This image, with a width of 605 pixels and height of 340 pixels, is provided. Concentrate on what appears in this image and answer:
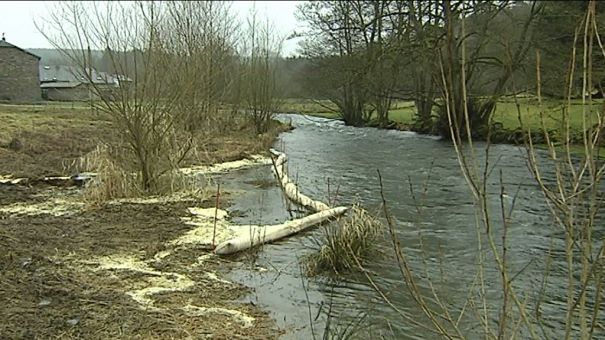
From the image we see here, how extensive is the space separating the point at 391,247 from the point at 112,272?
389 centimetres

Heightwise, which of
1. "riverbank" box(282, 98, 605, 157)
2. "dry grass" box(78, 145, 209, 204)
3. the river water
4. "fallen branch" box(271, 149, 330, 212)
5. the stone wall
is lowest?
the river water

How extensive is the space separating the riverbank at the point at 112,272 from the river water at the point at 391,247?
1.66ft

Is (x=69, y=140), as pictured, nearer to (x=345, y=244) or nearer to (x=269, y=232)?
(x=269, y=232)

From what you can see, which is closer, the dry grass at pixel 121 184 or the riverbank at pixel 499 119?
the dry grass at pixel 121 184

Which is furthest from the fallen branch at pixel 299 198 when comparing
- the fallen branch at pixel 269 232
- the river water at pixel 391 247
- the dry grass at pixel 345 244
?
the dry grass at pixel 345 244

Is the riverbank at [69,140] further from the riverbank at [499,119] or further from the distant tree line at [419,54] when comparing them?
the riverbank at [499,119]

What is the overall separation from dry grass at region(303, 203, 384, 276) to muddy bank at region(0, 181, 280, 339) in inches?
47.6

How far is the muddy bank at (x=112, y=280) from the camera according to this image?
20.0ft

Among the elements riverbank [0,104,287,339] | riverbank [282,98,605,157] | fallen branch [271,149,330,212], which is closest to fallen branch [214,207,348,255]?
riverbank [0,104,287,339]

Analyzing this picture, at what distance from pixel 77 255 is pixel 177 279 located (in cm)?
166

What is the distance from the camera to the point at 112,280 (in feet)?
25.2

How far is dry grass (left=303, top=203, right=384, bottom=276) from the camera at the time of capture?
8547 millimetres

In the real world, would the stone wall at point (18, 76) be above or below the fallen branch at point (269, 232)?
above

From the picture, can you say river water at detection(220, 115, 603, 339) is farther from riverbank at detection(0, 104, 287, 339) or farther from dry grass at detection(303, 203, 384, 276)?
riverbank at detection(0, 104, 287, 339)
